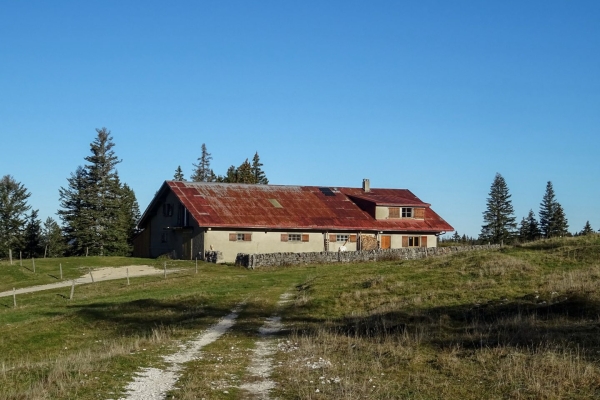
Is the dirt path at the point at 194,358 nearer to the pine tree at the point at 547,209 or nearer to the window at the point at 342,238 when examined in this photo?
the window at the point at 342,238

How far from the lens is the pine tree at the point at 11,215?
78.2 metres

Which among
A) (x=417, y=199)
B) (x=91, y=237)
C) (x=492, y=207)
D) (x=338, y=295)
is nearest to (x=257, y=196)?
(x=417, y=199)

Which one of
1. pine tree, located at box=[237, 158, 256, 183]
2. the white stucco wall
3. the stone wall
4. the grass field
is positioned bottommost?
the grass field

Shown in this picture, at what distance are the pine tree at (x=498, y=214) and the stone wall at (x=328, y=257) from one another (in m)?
41.1

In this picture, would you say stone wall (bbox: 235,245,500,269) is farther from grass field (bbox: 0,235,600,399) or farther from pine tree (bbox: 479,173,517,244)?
pine tree (bbox: 479,173,517,244)

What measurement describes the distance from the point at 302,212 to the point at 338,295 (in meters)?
32.3

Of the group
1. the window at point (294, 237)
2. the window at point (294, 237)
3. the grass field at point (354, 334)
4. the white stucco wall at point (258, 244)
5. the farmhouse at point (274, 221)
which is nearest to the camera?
the grass field at point (354, 334)

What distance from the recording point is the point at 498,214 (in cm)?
9688

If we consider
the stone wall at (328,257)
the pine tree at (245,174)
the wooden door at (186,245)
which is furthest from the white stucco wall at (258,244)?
the pine tree at (245,174)

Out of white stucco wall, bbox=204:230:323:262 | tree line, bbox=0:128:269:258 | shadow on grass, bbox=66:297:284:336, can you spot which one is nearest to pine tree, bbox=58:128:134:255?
tree line, bbox=0:128:269:258

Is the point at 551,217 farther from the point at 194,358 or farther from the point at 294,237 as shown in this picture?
the point at 194,358

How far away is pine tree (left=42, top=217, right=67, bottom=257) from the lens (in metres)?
78.9

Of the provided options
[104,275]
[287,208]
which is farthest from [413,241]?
[104,275]

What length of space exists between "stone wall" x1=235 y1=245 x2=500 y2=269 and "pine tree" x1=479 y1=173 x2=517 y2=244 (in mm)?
41113
